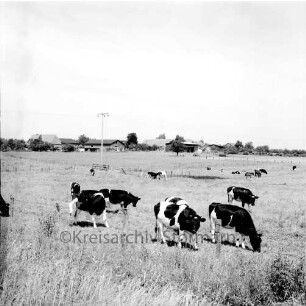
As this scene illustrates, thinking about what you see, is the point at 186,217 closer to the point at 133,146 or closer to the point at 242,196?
the point at 242,196

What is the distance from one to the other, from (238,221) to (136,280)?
651 cm

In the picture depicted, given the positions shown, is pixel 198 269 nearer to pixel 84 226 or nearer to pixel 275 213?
pixel 84 226

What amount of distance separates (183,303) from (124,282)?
1.28m

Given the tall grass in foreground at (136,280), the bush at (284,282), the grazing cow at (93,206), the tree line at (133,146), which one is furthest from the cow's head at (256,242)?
the tree line at (133,146)

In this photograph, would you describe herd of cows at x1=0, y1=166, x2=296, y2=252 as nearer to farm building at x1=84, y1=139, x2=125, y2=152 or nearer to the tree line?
the tree line

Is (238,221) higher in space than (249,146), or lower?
lower

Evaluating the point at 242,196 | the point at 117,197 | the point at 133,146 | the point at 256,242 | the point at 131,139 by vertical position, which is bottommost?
the point at 256,242

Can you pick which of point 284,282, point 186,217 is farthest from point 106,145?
point 284,282

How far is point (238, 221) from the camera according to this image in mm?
12000

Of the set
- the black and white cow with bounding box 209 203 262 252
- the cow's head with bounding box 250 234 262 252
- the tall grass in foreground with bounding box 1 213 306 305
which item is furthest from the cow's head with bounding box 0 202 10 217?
the cow's head with bounding box 250 234 262 252

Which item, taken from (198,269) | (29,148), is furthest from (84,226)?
(29,148)

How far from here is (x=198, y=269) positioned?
729 cm

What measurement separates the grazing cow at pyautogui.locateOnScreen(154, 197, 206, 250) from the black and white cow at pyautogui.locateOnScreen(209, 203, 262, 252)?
55.6 inches

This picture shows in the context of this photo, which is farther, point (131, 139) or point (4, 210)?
point (131, 139)
